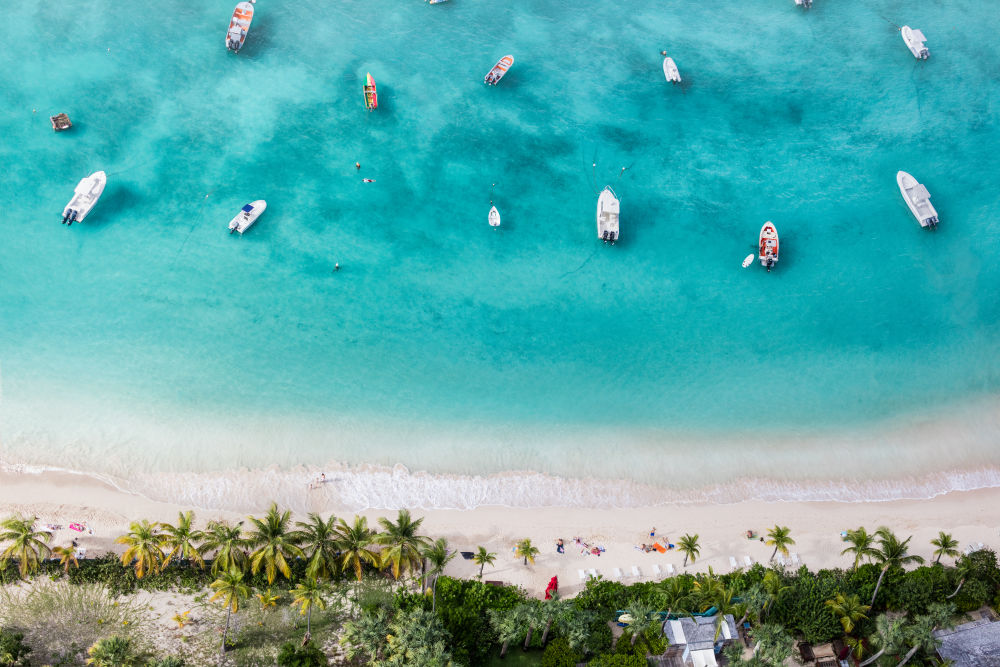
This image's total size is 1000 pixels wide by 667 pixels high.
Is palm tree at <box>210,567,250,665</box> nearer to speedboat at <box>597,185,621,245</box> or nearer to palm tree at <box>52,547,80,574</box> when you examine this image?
palm tree at <box>52,547,80,574</box>

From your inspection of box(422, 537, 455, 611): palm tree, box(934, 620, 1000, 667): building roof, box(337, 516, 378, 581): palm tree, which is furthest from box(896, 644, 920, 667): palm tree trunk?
box(337, 516, 378, 581): palm tree

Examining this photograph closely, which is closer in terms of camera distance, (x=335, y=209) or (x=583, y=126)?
(x=335, y=209)

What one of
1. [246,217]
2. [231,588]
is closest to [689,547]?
[231,588]

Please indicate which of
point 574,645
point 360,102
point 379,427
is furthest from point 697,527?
point 360,102

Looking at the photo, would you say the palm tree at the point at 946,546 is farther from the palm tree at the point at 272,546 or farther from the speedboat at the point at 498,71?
the speedboat at the point at 498,71

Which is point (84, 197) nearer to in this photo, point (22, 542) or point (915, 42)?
point (22, 542)

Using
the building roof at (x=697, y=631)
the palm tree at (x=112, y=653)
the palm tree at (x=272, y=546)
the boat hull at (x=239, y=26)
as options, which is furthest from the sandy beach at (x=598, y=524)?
the boat hull at (x=239, y=26)

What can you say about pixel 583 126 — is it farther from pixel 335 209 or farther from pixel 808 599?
pixel 808 599

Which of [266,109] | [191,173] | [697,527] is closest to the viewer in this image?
[697,527]
